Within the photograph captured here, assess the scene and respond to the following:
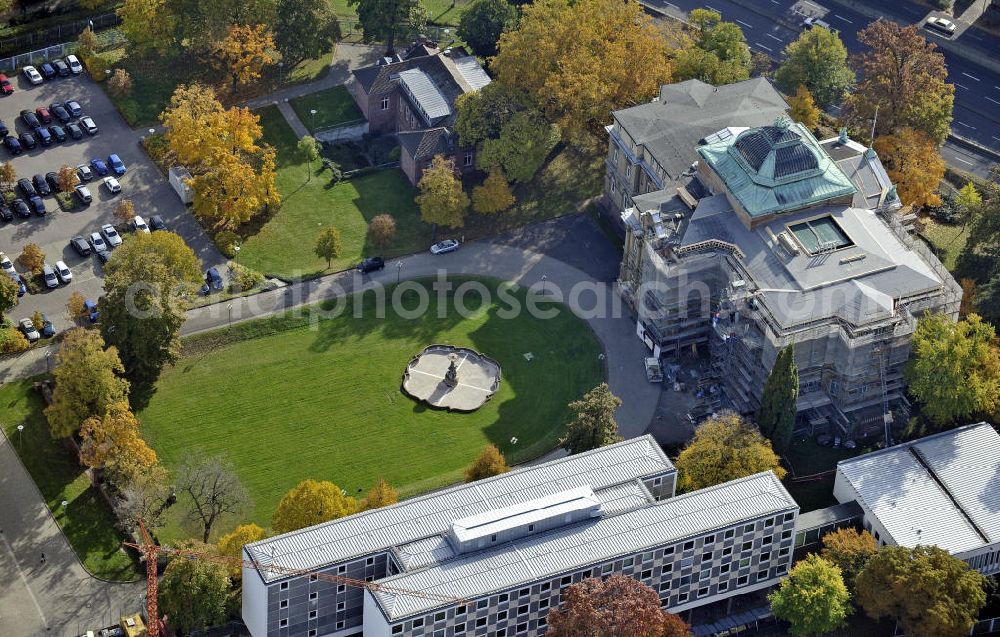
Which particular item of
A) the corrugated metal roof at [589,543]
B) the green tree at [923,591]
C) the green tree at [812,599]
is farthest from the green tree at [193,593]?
the green tree at [923,591]

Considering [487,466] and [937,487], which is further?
[487,466]

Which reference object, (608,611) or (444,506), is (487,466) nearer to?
(444,506)

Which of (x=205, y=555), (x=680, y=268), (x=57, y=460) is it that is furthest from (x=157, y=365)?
(x=680, y=268)

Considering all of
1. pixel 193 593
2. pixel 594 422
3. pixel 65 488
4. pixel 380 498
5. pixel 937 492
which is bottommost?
pixel 65 488

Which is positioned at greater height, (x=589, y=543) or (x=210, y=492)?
(x=589, y=543)

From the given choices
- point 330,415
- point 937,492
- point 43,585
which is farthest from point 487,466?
point 937,492

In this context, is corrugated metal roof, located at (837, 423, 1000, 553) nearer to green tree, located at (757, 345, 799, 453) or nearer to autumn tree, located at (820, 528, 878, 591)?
autumn tree, located at (820, 528, 878, 591)

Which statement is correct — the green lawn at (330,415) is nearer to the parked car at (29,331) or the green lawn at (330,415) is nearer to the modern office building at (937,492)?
the parked car at (29,331)

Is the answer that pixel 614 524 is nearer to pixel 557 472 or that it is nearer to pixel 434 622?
pixel 557 472
